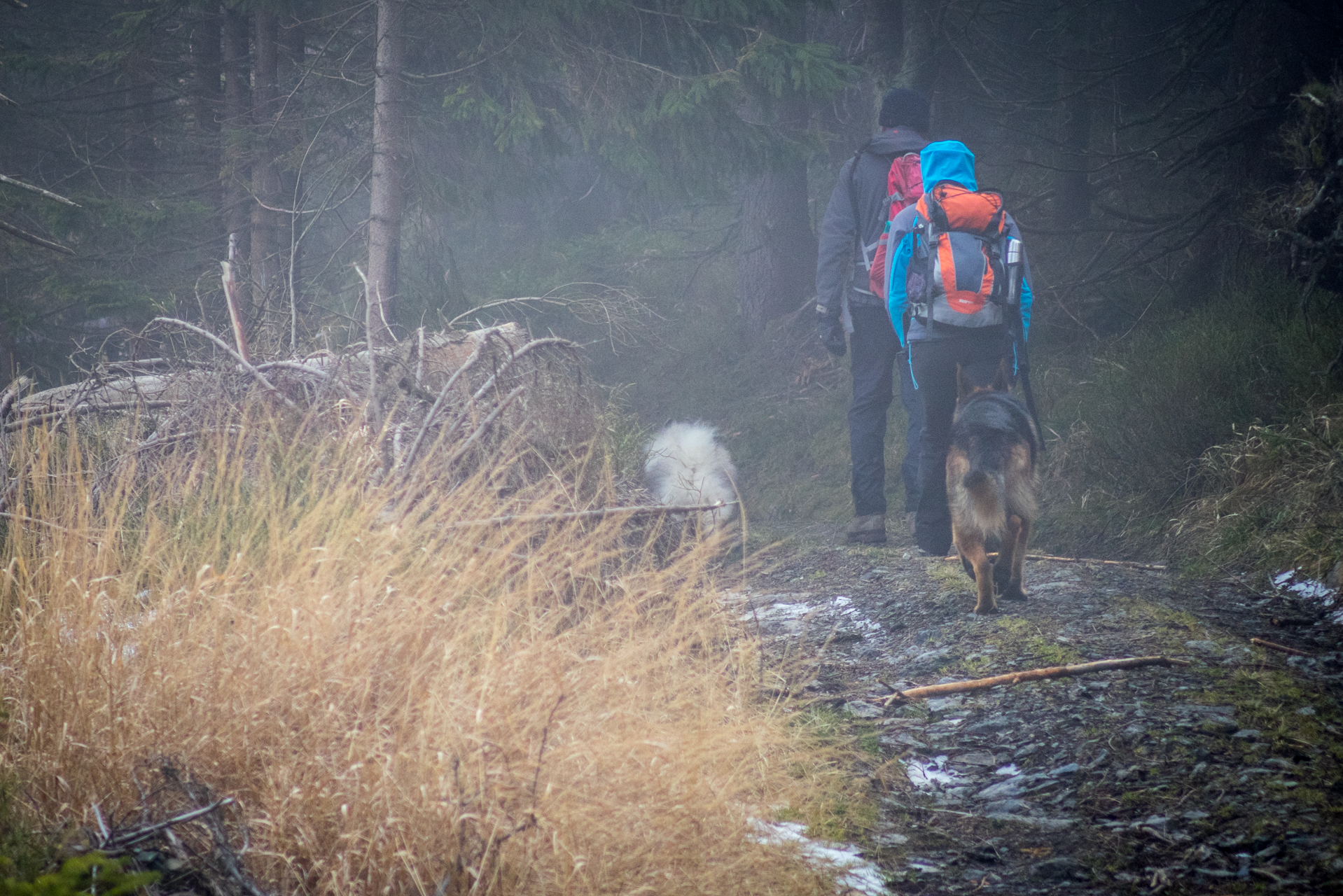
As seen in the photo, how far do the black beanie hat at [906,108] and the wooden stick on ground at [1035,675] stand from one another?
396 centimetres

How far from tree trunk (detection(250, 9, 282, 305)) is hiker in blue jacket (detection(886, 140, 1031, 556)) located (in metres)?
8.60

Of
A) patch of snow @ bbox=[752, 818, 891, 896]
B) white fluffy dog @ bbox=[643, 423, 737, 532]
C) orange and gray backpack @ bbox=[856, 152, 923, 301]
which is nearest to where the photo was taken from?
patch of snow @ bbox=[752, 818, 891, 896]

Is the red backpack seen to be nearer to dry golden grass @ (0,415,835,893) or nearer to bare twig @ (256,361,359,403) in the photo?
dry golden grass @ (0,415,835,893)

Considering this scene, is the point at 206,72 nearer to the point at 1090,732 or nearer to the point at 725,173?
the point at 725,173

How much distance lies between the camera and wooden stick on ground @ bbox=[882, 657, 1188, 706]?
12.0 ft

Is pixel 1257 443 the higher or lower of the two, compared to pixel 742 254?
lower

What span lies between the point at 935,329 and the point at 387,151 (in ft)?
23.1

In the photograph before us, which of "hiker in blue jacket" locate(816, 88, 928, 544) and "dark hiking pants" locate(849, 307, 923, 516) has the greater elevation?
"hiker in blue jacket" locate(816, 88, 928, 544)

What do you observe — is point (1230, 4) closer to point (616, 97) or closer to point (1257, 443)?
point (1257, 443)

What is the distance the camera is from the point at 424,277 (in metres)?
11.8

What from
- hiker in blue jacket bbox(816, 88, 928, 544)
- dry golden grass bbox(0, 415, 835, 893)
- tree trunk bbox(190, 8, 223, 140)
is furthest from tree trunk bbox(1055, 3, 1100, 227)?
tree trunk bbox(190, 8, 223, 140)

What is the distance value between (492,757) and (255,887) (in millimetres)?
590

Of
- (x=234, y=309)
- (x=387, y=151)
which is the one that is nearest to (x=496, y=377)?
(x=234, y=309)

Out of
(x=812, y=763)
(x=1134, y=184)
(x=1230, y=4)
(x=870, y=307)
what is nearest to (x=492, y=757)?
(x=812, y=763)
